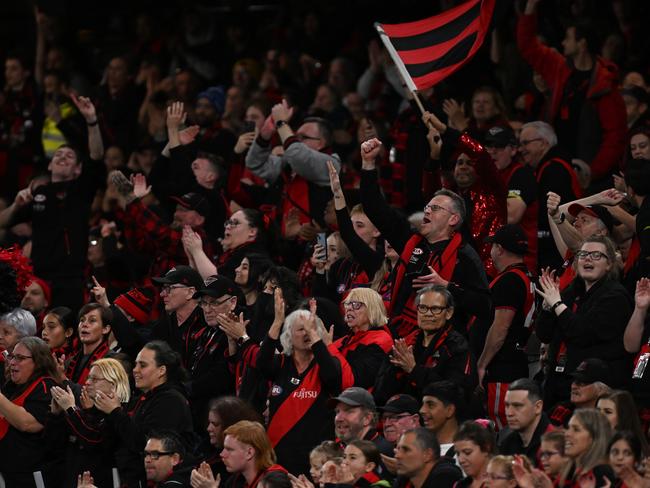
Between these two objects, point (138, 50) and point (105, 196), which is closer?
point (105, 196)

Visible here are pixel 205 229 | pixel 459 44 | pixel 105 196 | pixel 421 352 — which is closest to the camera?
pixel 421 352

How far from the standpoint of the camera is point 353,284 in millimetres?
13258

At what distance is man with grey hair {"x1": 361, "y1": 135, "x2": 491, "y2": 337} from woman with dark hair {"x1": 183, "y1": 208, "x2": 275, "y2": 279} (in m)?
1.83

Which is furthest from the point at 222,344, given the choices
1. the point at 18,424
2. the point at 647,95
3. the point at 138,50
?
the point at 138,50

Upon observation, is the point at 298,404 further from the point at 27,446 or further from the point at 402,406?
the point at 27,446

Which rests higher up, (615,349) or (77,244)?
(615,349)

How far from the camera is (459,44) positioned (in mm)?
13781

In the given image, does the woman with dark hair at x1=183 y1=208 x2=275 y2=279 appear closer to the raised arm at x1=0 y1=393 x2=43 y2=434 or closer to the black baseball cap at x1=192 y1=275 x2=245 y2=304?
the black baseball cap at x1=192 y1=275 x2=245 y2=304

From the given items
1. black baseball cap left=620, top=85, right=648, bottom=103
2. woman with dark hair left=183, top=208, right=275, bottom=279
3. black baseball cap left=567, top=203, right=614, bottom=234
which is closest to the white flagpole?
black baseball cap left=567, top=203, right=614, bottom=234

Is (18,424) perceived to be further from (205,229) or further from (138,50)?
(138,50)

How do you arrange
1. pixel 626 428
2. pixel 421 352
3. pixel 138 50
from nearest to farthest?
pixel 626 428 → pixel 421 352 → pixel 138 50

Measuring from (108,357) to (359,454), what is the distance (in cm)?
290

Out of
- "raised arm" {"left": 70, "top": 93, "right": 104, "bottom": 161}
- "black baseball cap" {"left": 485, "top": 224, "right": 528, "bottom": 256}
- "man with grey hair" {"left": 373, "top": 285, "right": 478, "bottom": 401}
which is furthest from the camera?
"raised arm" {"left": 70, "top": 93, "right": 104, "bottom": 161}

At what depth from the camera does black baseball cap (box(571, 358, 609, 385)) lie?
10.8 meters
